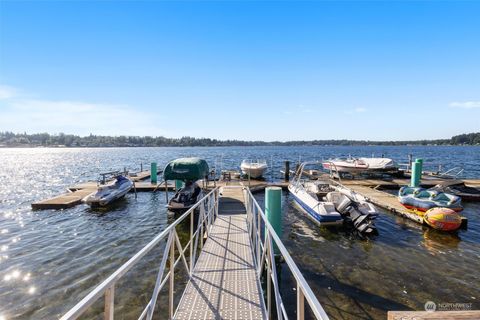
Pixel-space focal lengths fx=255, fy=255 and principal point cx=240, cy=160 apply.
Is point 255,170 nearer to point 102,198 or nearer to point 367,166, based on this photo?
point 367,166

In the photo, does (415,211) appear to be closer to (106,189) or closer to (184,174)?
(184,174)

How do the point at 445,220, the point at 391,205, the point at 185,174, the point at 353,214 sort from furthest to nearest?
the point at 391,205 → the point at 185,174 → the point at 353,214 → the point at 445,220

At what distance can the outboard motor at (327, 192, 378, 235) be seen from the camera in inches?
440

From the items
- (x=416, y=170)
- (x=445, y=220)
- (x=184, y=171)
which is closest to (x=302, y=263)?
(x=445, y=220)

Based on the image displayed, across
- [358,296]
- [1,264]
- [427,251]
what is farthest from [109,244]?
[427,251]

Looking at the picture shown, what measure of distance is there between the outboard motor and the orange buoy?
2560 millimetres

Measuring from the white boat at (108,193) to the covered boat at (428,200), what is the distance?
59.1ft

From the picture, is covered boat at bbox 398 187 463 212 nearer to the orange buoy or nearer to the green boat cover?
the orange buoy

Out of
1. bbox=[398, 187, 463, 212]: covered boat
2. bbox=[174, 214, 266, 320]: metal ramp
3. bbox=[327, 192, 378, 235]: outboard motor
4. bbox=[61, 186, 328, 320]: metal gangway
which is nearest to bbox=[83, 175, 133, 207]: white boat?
bbox=[61, 186, 328, 320]: metal gangway

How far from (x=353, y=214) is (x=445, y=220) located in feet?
12.6

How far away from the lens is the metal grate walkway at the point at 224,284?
423 centimetres

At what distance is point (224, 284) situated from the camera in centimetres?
514

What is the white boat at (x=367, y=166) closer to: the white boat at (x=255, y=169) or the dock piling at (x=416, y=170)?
the dock piling at (x=416, y=170)
